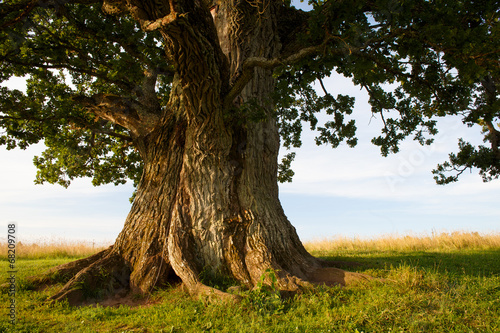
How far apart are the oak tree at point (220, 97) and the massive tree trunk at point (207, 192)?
0.09 feet

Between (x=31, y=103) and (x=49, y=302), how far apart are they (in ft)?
20.4

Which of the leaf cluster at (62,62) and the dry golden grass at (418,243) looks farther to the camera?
the dry golden grass at (418,243)

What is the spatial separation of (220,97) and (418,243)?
1138 centimetres

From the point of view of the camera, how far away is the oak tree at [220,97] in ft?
18.9

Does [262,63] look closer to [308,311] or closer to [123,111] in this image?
[308,311]

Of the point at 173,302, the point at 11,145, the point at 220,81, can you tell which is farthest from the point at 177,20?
the point at 11,145

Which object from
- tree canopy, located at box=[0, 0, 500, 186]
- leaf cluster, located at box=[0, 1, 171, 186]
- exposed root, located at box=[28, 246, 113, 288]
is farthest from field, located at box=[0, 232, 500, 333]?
leaf cluster, located at box=[0, 1, 171, 186]

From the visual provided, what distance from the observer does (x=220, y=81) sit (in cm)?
666

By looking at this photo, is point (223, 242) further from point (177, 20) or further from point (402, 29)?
point (402, 29)

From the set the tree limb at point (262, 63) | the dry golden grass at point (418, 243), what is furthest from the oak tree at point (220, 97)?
the dry golden grass at point (418, 243)

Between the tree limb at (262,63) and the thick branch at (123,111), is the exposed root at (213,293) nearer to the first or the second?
the tree limb at (262,63)

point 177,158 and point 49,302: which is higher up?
point 177,158

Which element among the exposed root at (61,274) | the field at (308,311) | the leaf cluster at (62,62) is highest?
the leaf cluster at (62,62)

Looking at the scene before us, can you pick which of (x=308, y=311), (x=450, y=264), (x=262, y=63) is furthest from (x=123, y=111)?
(x=450, y=264)
